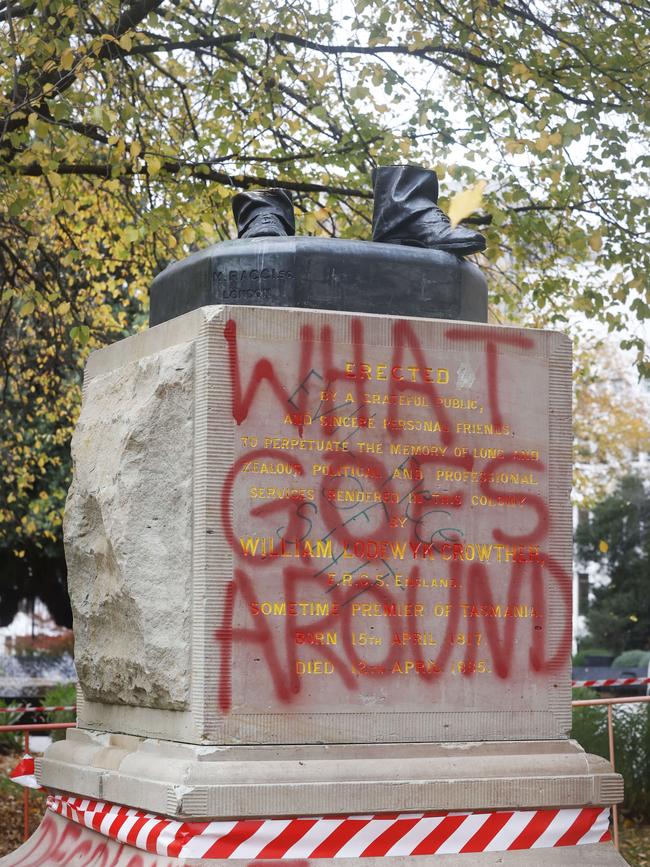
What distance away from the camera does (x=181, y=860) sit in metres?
4.45

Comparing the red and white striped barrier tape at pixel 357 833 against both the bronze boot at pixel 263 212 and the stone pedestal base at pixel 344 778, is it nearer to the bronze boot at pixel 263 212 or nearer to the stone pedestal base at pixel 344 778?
the stone pedestal base at pixel 344 778

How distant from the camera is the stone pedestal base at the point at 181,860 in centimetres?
461

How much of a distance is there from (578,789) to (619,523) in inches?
1356

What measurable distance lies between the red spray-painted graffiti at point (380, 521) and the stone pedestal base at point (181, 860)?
58cm

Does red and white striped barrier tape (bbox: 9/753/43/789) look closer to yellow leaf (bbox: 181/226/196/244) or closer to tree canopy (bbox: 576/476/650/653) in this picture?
yellow leaf (bbox: 181/226/196/244)

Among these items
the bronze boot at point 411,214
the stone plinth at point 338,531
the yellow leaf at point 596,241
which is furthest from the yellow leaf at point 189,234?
the stone plinth at point 338,531

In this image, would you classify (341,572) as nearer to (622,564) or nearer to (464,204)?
(464,204)

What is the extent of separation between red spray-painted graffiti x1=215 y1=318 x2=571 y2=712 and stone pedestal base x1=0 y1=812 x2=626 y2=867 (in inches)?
22.9

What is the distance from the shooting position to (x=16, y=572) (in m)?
24.7

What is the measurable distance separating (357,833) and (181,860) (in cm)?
62

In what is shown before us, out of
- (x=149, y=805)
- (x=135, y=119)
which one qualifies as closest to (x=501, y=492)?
(x=149, y=805)

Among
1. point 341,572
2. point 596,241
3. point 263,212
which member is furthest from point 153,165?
point 341,572

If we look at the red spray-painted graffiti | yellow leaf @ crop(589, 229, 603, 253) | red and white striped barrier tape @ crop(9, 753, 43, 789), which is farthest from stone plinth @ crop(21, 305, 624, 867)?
yellow leaf @ crop(589, 229, 603, 253)

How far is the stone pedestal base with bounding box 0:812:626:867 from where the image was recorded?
4609 millimetres
